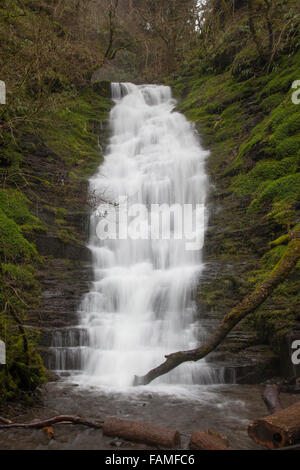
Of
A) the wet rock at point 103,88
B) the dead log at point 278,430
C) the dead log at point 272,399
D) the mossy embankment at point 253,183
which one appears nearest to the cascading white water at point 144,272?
the mossy embankment at point 253,183

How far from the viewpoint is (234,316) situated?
4.65 m

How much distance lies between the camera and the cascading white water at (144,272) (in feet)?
21.9

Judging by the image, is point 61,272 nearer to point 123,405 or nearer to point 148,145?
point 123,405

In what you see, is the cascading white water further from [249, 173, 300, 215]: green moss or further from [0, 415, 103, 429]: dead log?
[249, 173, 300, 215]: green moss

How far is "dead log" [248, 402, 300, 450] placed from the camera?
10.2 ft

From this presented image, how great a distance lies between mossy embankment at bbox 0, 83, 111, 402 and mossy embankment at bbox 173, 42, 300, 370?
3.96 meters

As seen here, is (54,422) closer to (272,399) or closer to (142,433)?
(142,433)

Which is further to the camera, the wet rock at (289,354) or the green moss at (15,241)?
the green moss at (15,241)

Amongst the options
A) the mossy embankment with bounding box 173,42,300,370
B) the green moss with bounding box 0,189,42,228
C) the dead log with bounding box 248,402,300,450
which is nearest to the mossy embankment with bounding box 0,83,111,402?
the green moss with bounding box 0,189,42,228

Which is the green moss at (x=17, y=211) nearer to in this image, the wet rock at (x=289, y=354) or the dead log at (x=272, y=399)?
the wet rock at (x=289, y=354)

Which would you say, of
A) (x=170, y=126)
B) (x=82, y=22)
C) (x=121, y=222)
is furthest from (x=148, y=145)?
(x=82, y=22)

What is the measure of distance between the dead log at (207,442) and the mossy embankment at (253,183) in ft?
10.5
